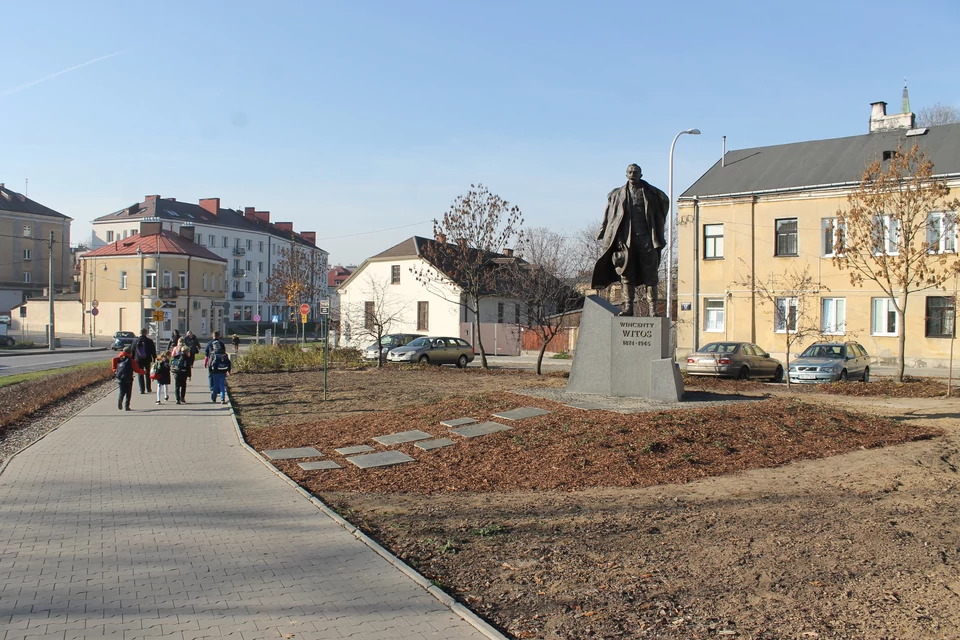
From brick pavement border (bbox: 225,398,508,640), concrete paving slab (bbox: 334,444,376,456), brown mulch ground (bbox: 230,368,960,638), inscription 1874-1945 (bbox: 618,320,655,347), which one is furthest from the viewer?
inscription 1874-1945 (bbox: 618,320,655,347)

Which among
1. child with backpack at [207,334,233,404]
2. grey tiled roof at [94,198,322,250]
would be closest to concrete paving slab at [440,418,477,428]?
child with backpack at [207,334,233,404]

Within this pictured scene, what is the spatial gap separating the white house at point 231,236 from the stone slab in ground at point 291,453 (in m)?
76.6

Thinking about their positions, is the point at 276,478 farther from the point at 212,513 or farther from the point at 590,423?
the point at 590,423

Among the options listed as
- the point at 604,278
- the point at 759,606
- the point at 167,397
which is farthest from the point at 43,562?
the point at 167,397

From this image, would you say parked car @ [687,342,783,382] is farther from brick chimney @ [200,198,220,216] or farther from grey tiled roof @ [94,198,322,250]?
Answer: brick chimney @ [200,198,220,216]

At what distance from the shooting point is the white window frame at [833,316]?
32750mm

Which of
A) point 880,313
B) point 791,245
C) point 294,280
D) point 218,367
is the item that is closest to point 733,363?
point 880,313

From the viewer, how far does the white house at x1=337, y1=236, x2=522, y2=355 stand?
47.7m

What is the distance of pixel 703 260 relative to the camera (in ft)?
119

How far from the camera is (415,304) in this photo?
5038 centimetres

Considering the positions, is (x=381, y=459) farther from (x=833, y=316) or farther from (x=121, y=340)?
(x=121, y=340)

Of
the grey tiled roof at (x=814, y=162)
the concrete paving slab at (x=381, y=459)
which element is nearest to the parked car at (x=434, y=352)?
the grey tiled roof at (x=814, y=162)

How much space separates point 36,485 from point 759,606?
24.9 ft

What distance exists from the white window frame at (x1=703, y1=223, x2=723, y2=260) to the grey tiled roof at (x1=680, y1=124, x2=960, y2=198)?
156 centimetres
